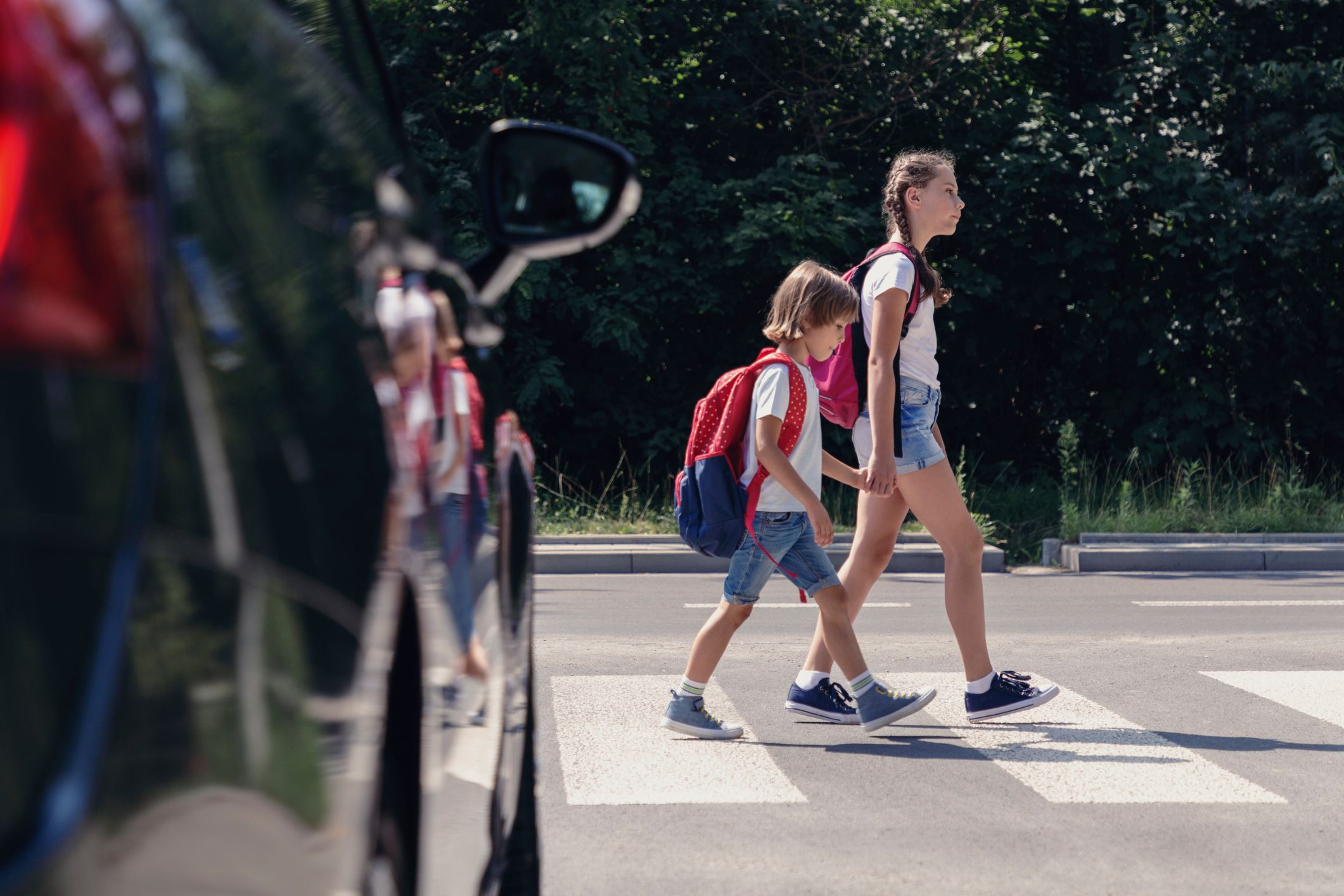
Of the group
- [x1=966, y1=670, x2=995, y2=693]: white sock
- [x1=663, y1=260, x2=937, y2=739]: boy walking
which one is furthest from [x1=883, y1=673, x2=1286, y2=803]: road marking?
[x1=663, y1=260, x2=937, y2=739]: boy walking

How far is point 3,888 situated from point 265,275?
1.71 feet

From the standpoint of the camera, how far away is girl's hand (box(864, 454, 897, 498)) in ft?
17.6

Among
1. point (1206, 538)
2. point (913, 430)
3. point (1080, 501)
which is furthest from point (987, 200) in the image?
point (913, 430)

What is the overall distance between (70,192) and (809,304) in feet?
14.8

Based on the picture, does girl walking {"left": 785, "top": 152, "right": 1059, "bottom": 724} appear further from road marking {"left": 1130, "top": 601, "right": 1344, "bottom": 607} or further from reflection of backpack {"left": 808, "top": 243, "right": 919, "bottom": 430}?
road marking {"left": 1130, "top": 601, "right": 1344, "bottom": 607}

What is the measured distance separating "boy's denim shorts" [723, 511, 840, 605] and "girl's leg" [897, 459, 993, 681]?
0.43m

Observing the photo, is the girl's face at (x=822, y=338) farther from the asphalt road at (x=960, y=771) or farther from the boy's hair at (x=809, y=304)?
the asphalt road at (x=960, y=771)

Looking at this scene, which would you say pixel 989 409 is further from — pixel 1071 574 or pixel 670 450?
pixel 1071 574

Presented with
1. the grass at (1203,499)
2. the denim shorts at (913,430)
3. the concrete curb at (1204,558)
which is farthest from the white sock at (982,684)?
the grass at (1203,499)

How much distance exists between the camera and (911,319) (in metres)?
5.49

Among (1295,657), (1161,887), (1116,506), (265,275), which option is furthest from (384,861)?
(1116,506)

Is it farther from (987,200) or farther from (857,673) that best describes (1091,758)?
(987,200)

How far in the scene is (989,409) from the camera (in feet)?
55.9

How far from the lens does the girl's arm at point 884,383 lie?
17.5 ft
